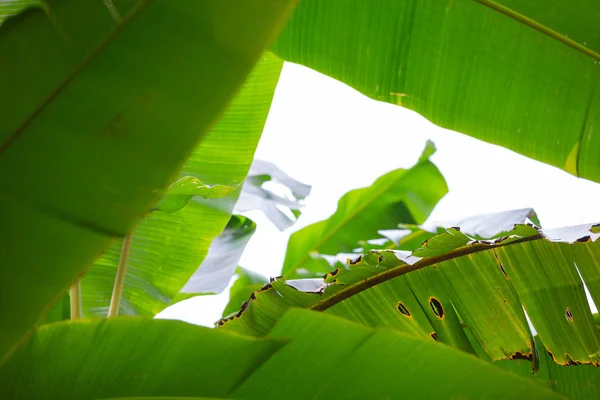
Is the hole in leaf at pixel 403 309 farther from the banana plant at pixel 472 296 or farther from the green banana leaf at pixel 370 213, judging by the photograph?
the green banana leaf at pixel 370 213

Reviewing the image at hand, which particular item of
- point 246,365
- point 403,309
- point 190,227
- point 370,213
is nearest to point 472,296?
point 403,309

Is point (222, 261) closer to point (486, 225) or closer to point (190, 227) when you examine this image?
point (190, 227)

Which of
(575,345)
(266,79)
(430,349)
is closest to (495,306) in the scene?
(575,345)

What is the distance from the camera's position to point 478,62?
867mm

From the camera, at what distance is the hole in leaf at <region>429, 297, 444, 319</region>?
81cm

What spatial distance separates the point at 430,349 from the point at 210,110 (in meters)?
0.33

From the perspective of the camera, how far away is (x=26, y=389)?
43 cm

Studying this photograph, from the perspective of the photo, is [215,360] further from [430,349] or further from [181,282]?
[181,282]

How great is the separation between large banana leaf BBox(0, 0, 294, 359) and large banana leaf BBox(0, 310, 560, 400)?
10 cm

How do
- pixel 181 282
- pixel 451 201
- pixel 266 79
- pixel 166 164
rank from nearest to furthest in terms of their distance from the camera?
pixel 166 164, pixel 266 79, pixel 181 282, pixel 451 201

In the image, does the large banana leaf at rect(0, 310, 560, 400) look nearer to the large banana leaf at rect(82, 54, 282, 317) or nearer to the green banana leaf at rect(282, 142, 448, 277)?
the large banana leaf at rect(82, 54, 282, 317)

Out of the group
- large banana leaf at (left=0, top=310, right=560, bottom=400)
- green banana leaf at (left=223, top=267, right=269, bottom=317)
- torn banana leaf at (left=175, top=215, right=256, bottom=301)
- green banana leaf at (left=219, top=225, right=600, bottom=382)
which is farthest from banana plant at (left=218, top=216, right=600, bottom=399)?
green banana leaf at (left=223, top=267, right=269, bottom=317)

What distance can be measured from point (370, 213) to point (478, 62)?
2.52 ft

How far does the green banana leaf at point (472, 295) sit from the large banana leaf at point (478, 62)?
0.20m
